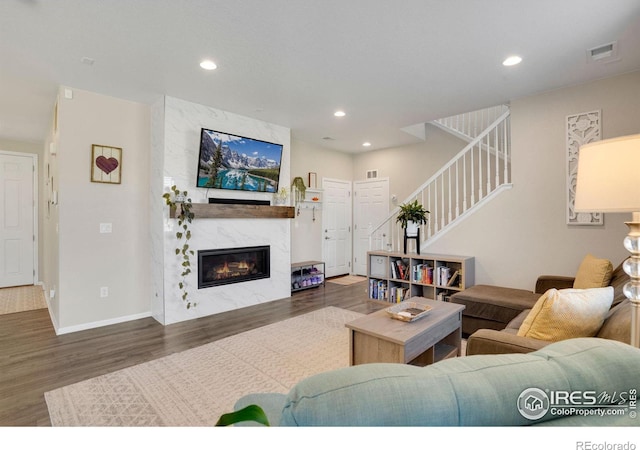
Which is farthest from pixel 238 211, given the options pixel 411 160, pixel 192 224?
pixel 411 160

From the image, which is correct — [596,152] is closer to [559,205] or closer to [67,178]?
[559,205]

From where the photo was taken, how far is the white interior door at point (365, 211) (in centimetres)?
659

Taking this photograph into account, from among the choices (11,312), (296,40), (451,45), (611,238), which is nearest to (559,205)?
(611,238)

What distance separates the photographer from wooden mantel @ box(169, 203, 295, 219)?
391cm

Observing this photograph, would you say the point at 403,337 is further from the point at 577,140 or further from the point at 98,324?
the point at 98,324

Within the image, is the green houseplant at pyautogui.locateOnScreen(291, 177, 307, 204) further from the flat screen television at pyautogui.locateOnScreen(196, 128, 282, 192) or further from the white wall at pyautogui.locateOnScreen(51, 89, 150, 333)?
the white wall at pyautogui.locateOnScreen(51, 89, 150, 333)

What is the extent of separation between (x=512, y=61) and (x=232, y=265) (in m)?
3.97

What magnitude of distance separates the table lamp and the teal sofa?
0.93 metres

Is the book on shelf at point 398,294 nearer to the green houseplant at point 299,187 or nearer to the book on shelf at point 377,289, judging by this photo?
the book on shelf at point 377,289

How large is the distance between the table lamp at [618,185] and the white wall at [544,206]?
214cm

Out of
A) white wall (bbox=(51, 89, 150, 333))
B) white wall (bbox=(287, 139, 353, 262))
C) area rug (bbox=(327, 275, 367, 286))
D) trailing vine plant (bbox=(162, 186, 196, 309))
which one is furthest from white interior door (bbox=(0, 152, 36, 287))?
area rug (bbox=(327, 275, 367, 286))

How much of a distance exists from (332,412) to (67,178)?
4.05 metres

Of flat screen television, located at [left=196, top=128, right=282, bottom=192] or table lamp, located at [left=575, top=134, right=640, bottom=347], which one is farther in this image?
flat screen television, located at [left=196, top=128, right=282, bottom=192]

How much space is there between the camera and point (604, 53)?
2.75 meters
